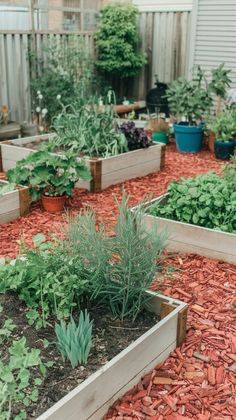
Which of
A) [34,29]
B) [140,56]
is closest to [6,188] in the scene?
Answer: [34,29]

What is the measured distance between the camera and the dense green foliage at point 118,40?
8.73 meters

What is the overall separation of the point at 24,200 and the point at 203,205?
1.62 metres

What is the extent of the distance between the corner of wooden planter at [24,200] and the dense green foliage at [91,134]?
115cm

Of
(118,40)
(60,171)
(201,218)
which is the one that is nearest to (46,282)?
(201,218)

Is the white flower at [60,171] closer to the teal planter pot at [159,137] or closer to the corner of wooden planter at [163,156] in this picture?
the corner of wooden planter at [163,156]

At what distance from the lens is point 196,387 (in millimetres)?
2336

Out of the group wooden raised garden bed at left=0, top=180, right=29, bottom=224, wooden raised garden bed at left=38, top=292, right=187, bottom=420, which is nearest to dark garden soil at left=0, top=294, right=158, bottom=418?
wooden raised garden bed at left=38, top=292, right=187, bottom=420

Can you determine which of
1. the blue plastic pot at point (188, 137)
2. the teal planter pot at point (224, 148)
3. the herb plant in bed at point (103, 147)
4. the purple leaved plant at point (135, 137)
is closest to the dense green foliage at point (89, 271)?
the herb plant in bed at point (103, 147)

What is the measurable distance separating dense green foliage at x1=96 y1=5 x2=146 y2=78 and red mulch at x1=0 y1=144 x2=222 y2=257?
8.84ft

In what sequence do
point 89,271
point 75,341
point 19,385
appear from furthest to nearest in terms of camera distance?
point 89,271 → point 75,341 → point 19,385

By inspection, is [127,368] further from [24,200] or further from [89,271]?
[24,200]

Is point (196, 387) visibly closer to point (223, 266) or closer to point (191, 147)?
point (223, 266)

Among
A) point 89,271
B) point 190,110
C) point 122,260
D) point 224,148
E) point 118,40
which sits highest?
point 118,40

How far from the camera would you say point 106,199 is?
487 cm
